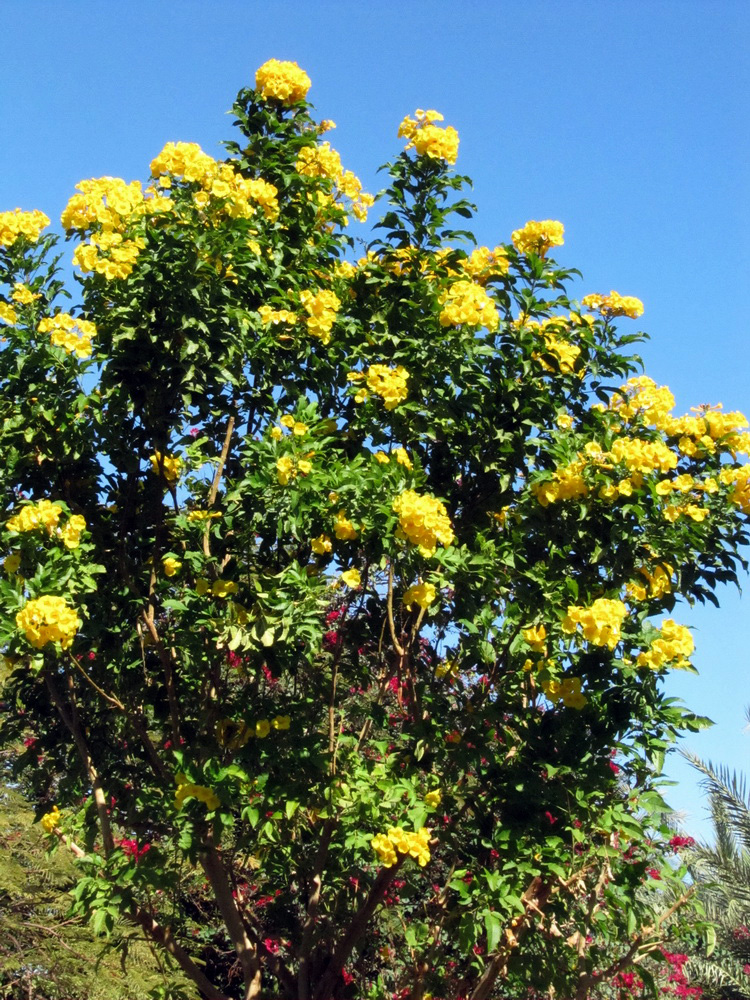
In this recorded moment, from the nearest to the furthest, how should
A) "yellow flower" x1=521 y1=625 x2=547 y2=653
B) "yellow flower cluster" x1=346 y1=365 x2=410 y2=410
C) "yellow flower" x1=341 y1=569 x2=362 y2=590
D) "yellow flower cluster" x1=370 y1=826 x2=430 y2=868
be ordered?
"yellow flower cluster" x1=370 y1=826 x2=430 y2=868, "yellow flower" x1=521 y1=625 x2=547 y2=653, "yellow flower" x1=341 y1=569 x2=362 y2=590, "yellow flower cluster" x1=346 y1=365 x2=410 y2=410

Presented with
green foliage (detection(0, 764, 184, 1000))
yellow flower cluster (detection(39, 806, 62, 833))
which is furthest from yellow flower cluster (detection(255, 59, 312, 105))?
green foliage (detection(0, 764, 184, 1000))

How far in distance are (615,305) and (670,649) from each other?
1472mm

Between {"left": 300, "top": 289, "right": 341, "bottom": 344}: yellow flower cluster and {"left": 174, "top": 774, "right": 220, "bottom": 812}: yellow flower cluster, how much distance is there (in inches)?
66.3

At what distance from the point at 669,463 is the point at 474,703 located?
46.1 inches

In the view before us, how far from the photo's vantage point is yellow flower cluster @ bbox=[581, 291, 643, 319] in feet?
12.9

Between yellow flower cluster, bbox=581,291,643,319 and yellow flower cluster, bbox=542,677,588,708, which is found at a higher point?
yellow flower cluster, bbox=581,291,643,319

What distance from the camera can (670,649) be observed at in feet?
10.8

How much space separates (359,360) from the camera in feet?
12.7

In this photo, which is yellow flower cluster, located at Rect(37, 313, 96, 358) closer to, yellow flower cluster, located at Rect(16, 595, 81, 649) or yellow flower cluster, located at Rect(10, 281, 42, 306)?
yellow flower cluster, located at Rect(10, 281, 42, 306)

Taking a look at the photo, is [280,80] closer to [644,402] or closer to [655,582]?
[644,402]

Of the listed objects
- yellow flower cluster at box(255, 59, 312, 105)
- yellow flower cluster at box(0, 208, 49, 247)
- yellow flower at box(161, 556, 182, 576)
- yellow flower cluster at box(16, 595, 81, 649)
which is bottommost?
yellow flower cluster at box(16, 595, 81, 649)

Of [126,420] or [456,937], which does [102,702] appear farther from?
[456,937]

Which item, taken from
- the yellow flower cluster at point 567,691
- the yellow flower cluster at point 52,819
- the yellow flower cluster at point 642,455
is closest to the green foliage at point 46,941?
the yellow flower cluster at point 52,819

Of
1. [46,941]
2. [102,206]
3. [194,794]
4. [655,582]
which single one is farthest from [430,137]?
[46,941]
